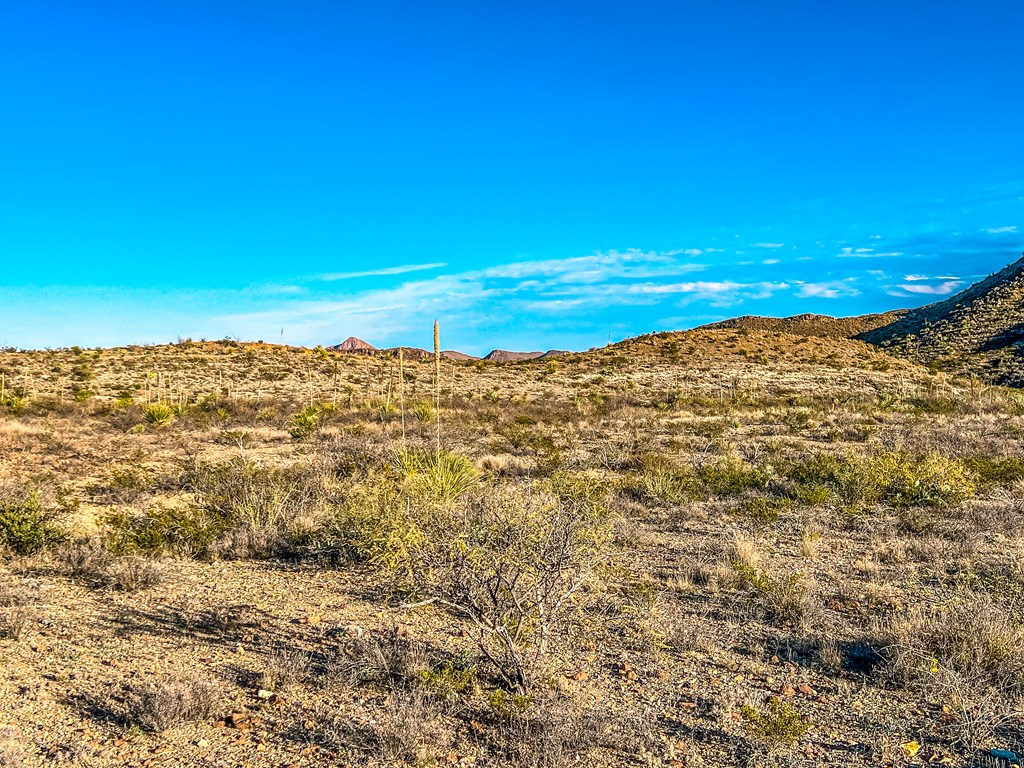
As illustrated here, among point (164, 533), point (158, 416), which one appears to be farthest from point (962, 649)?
point (158, 416)

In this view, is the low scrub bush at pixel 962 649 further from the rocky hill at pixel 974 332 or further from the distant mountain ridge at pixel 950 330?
the rocky hill at pixel 974 332

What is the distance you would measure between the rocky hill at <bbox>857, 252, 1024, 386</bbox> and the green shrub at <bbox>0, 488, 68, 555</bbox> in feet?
149

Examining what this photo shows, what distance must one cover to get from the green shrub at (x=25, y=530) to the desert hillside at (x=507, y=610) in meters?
0.03

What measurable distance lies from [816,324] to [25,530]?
74.9 m

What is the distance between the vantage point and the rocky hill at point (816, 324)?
68.6 metres

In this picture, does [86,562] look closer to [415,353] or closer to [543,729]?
[543,729]

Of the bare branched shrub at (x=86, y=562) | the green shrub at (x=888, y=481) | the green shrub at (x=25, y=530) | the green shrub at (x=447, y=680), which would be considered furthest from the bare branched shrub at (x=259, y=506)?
the green shrub at (x=888, y=481)

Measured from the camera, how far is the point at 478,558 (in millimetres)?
4664

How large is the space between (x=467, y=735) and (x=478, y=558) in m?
1.10

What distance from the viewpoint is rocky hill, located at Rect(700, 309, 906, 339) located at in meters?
68.6

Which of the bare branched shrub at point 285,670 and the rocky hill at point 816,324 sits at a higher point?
the rocky hill at point 816,324

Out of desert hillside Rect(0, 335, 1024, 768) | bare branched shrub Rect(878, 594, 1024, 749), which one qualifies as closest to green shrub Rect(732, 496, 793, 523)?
desert hillside Rect(0, 335, 1024, 768)

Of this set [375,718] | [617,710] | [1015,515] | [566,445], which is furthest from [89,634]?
[566,445]

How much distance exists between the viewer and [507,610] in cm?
497
